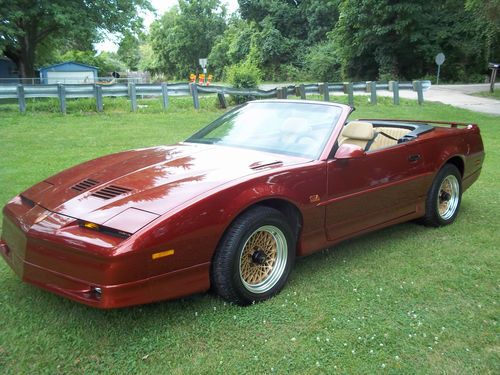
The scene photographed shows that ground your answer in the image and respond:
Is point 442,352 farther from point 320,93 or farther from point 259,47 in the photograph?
point 259,47

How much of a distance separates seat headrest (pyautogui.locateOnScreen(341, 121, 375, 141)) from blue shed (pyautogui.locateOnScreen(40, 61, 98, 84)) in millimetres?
23923

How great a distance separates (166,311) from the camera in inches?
131

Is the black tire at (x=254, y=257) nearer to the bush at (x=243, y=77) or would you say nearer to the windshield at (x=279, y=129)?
the windshield at (x=279, y=129)

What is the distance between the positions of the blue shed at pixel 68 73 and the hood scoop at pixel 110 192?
24522mm

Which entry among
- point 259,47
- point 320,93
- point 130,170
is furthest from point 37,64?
point 130,170

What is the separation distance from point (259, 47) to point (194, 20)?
2623cm

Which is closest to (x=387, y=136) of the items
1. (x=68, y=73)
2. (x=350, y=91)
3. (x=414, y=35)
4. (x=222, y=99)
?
(x=222, y=99)

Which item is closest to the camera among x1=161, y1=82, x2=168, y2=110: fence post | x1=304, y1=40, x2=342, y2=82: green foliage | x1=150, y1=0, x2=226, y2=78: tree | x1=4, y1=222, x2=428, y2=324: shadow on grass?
x1=4, y1=222, x2=428, y2=324: shadow on grass

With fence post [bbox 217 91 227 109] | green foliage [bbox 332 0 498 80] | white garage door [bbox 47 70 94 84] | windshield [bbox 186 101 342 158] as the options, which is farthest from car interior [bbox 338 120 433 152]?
green foliage [bbox 332 0 498 80]

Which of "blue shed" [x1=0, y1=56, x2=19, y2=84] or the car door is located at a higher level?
"blue shed" [x1=0, y1=56, x2=19, y2=84]

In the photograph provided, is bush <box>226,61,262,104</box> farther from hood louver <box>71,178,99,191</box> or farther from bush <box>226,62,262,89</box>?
hood louver <box>71,178,99,191</box>

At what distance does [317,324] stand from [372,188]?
150cm

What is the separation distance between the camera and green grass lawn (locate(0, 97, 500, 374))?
9.17 feet

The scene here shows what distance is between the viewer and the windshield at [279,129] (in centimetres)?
411
